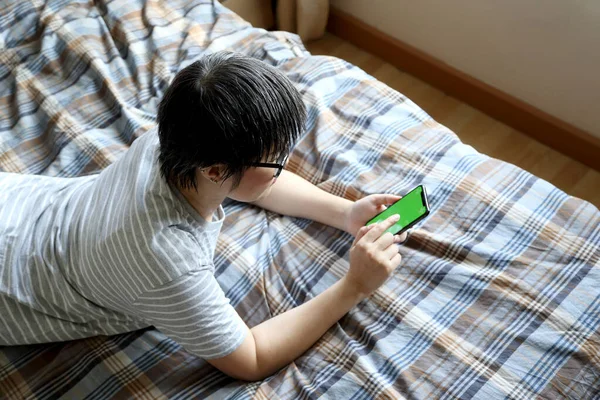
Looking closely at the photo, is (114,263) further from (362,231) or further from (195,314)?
(362,231)

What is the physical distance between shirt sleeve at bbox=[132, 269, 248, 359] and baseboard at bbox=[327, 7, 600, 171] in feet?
4.26

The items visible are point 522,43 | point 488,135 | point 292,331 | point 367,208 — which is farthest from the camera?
point 488,135

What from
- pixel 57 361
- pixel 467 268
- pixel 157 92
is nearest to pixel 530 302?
pixel 467 268

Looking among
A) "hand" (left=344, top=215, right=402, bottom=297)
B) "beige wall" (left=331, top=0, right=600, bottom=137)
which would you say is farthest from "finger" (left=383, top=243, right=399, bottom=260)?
"beige wall" (left=331, top=0, right=600, bottom=137)

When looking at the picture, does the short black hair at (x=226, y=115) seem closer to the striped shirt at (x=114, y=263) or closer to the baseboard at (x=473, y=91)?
the striped shirt at (x=114, y=263)

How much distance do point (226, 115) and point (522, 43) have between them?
1.26 meters

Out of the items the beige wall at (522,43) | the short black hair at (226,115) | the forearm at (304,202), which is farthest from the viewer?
the beige wall at (522,43)

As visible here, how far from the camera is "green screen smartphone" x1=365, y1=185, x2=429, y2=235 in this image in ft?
3.34

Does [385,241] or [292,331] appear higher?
[385,241]

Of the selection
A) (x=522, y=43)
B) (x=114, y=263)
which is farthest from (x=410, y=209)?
(x=522, y=43)

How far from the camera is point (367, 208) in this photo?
114 centimetres

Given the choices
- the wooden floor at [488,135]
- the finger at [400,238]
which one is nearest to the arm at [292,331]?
the finger at [400,238]

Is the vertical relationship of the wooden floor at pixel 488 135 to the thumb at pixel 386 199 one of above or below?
below

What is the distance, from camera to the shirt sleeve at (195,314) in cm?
92
